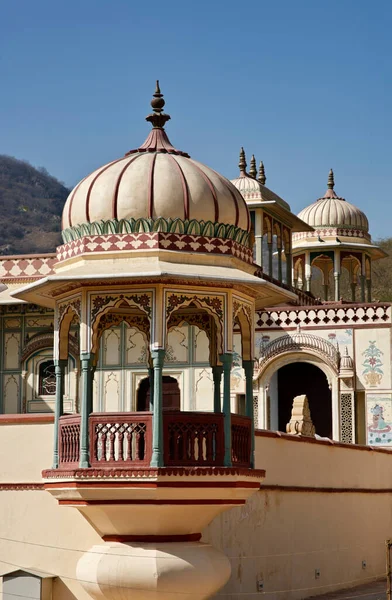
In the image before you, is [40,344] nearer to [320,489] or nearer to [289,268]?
[320,489]

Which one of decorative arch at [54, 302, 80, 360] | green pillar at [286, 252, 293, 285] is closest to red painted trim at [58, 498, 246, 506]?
decorative arch at [54, 302, 80, 360]

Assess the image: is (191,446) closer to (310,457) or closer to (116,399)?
(310,457)

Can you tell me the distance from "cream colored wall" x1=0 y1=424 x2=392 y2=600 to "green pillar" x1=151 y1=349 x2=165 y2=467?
181cm

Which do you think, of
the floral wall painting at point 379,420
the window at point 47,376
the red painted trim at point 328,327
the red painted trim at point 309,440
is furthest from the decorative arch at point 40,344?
the floral wall painting at point 379,420

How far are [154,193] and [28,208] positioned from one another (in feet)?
308

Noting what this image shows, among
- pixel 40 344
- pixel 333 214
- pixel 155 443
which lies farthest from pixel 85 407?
pixel 333 214

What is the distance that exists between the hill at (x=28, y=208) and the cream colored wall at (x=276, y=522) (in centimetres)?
7183

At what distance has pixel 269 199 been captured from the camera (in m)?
26.2

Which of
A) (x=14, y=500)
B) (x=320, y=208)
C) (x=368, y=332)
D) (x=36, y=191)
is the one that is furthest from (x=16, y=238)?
(x=14, y=500)

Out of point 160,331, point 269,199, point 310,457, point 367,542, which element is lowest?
point 367,542

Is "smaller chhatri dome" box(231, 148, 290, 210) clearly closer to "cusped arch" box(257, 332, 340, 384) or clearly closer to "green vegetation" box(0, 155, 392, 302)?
"cusped arch" box(257, 332, 340, 384)

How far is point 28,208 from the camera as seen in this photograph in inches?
4141

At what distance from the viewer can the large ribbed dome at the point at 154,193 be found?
12.7 metres

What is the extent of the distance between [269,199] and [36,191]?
88.7 meters
